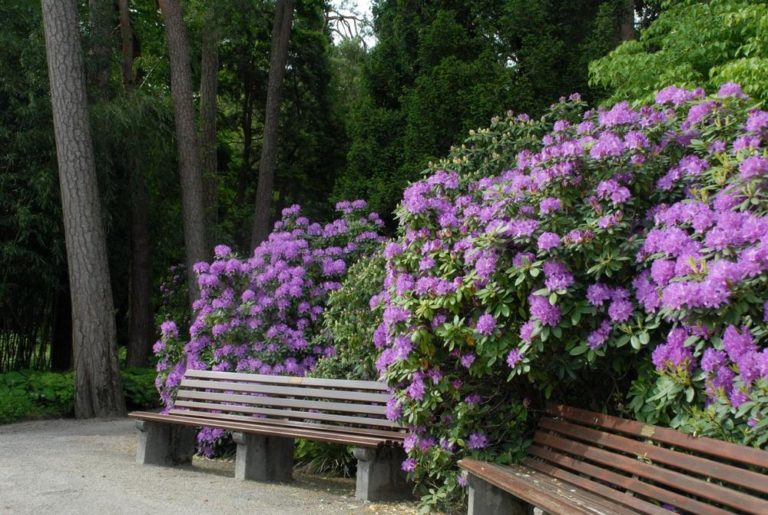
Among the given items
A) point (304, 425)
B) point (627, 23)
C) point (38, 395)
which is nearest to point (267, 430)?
point (304, 425)

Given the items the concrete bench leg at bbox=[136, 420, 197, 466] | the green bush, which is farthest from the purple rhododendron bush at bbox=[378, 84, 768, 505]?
the green bush

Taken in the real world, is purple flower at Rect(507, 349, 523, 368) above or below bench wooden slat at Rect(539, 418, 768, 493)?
above

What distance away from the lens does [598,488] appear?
357cm

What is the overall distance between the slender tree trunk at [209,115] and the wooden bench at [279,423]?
638 centimetres

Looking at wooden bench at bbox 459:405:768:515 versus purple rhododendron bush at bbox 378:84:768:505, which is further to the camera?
purple rhododendron bush at bbox 378:84:768:505

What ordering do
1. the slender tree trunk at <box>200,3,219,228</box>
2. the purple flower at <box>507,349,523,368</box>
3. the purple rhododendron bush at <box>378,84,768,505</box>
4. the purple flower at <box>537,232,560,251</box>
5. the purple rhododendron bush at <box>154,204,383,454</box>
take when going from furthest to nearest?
1. the slender tree trunk at <box>200,3,219,228</box>
2. the purple rhododendron bush at <box>154,204,383,454</box>
3. the purple flower at <box>507,349,523,368</box>
4. the purple flower at <box>537,232,560,251</box>
5. the purple rhododendron bush at <box>378,84,768,505</box>

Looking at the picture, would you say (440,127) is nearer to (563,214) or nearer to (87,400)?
(87,400)

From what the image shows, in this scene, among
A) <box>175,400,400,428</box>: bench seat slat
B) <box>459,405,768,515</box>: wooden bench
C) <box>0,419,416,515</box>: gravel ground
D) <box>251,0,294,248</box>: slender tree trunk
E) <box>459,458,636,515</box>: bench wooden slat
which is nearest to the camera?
<box>459,405,768,515</box>: wooden bench

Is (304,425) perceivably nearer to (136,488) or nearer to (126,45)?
(136,488)

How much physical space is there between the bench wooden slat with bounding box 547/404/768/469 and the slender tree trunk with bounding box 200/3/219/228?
9.65 metres

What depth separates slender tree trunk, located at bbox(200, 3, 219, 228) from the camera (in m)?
13.0

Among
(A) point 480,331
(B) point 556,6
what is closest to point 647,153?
(A) point 480,331

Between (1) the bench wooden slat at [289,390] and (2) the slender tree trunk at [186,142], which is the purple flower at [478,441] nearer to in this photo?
(1) the bench wooden slat at [289,390]

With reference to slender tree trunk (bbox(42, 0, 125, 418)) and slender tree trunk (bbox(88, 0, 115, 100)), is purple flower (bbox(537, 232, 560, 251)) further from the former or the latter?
slender tree trunk (bbox(88, 0, 115, 100))
